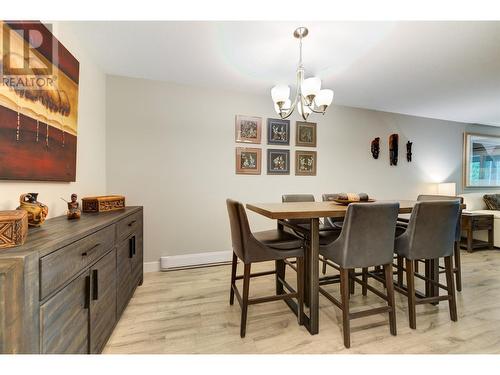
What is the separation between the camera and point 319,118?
3.34 metres

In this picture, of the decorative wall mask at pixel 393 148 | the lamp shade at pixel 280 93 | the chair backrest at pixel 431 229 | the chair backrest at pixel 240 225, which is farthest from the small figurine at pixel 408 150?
the chair backrest at pixel 240 225

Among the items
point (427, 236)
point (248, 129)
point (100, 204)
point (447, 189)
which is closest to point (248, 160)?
point (248, 129)

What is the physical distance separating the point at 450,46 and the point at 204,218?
3066 mm

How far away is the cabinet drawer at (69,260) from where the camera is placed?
83 cm

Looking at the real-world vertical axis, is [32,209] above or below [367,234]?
above

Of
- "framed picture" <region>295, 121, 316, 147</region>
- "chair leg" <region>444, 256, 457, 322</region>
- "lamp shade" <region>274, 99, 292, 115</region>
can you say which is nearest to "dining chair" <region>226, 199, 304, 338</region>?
"lamp shade" <region>274, 99, 292, 115</region>

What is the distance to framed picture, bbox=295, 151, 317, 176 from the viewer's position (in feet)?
10.6

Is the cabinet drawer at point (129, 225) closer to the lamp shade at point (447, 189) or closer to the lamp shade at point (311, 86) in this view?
the lamp shade at point (311, 86)

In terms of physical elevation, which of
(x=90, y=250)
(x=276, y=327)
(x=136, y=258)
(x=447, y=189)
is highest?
(x=447, y=189)

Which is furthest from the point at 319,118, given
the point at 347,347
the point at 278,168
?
the point at 347,347

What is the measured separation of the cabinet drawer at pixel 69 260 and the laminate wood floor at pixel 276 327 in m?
0.70

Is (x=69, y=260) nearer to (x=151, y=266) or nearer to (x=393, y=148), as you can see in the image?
(x=151, y=266)

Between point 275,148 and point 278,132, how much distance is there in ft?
0.77

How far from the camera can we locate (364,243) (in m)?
Result: 1.43
